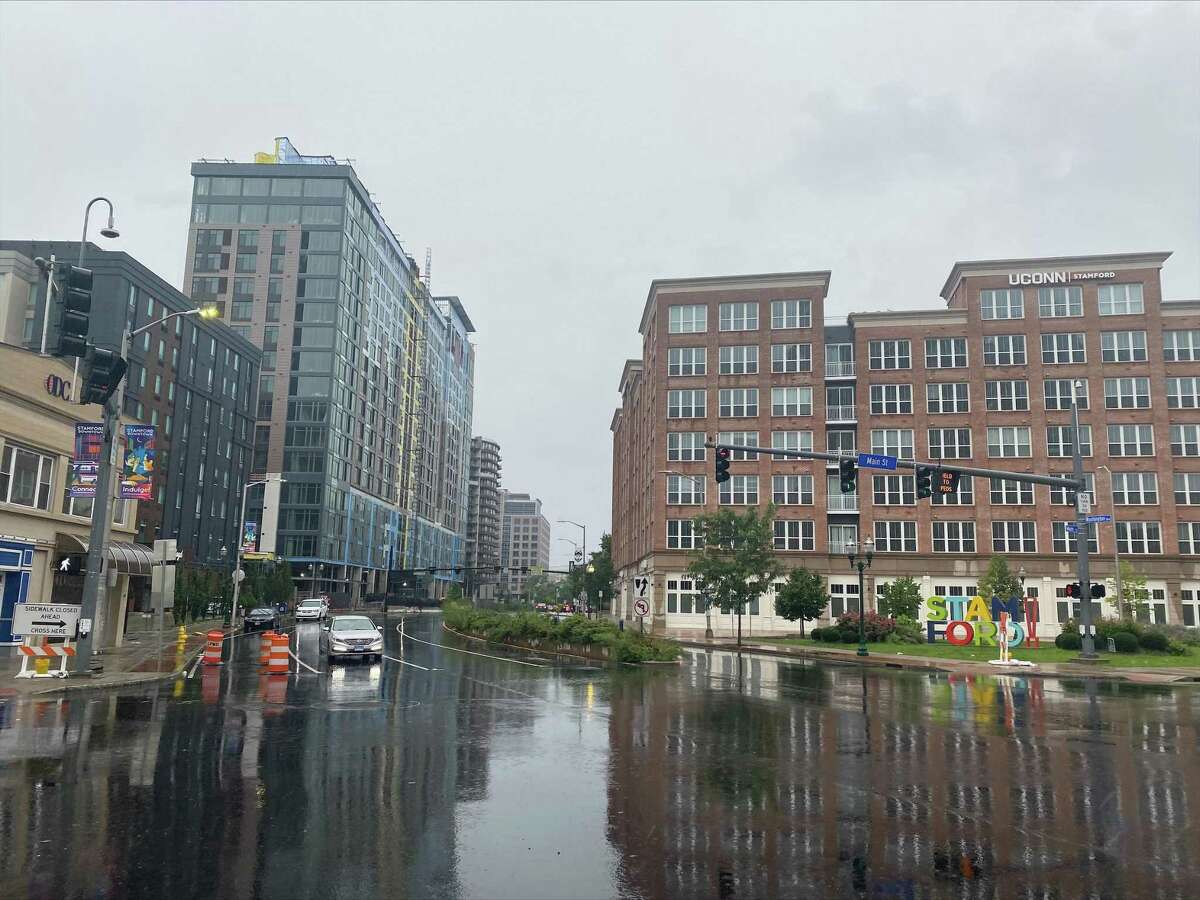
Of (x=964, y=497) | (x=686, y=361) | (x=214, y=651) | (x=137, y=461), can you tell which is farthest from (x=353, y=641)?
(x=964, y=497)

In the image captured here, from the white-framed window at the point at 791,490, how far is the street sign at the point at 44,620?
50.7 metres

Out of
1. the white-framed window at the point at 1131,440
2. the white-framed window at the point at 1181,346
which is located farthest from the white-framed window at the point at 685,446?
the white-framed window at the point at 1181,346

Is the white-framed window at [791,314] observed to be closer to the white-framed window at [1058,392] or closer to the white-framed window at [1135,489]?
the white-framed window at [1058,392]

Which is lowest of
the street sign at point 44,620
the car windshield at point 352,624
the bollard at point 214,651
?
the bollard at point 214,651

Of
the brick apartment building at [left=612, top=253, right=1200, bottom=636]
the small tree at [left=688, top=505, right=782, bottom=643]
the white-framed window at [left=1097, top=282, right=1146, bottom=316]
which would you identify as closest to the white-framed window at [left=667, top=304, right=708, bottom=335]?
the brick apartment building at [left=612, top=253, right=1200, bottom=636]

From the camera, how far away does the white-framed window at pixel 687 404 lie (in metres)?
67.0

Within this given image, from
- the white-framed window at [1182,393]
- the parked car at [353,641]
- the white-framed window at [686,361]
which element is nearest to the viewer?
the parked car at [353,641]

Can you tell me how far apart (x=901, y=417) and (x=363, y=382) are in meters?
75.1

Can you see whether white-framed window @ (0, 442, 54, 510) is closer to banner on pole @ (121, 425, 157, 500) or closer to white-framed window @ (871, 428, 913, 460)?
banner on pole @ (121, 425, 157, 500)

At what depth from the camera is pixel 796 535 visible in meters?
64.3

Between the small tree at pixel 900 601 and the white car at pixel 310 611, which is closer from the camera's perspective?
the small tree at pixel 900 601

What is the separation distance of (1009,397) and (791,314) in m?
17.5

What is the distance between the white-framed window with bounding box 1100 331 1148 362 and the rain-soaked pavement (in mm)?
51804

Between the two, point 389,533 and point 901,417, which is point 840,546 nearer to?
point 901,417
